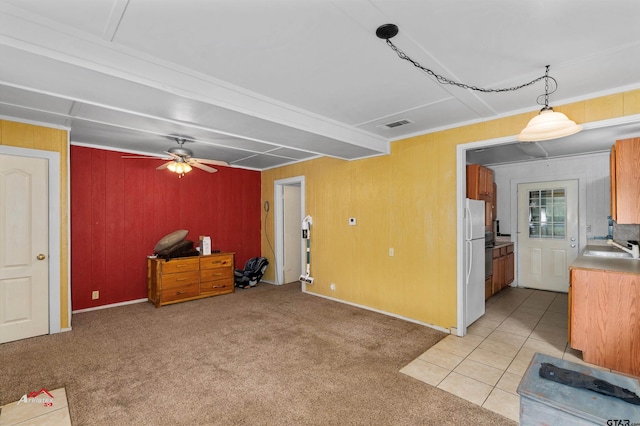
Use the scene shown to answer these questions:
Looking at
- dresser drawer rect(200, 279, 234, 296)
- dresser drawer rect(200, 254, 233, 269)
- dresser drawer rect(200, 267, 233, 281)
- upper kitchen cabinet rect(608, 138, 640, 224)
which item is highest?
upper kitchen cabinet rect(608, 138, 640, 224)

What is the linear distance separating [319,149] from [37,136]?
11.1ft

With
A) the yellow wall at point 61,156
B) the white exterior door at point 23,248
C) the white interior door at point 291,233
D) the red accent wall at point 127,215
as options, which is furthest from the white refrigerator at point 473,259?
the white exterior door at point 23,248

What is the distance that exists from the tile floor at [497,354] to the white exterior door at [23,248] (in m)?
4.22

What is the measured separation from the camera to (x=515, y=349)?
3215 mm

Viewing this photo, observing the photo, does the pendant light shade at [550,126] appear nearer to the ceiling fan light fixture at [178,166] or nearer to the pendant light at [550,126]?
the pendant light at [550,126]

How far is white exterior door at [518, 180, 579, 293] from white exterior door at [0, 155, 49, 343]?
7592mm

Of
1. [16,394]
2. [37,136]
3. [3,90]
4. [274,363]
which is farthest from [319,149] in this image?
[16,394]

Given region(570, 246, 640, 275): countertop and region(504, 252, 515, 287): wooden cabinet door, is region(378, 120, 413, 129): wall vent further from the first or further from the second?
→ region(504, 252, 515, 287): wooden cabinet door

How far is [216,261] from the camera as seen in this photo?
5430 millimetres

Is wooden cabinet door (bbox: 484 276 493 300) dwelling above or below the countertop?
below

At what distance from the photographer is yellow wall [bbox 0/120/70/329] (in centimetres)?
351

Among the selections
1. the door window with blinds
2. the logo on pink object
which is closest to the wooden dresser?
the logo on pink object

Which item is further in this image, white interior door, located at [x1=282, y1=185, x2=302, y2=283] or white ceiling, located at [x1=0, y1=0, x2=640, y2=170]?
white interior door, located at [x1=282, y1=185, x2=302, y2=283]

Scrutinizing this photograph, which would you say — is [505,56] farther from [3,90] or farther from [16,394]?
[16,394]
